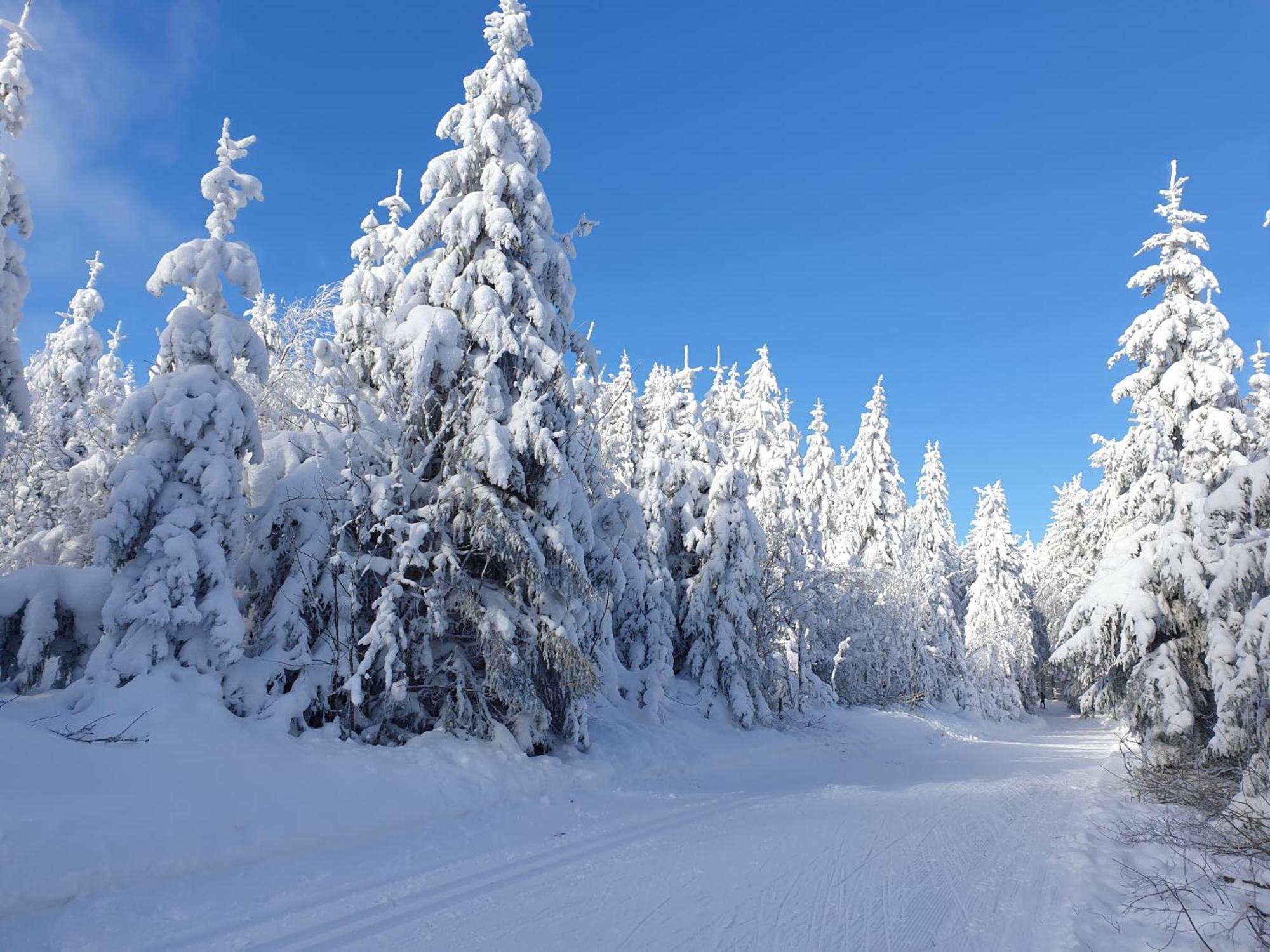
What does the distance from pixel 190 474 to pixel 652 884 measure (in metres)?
7.71

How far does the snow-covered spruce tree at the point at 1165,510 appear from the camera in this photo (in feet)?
43.7

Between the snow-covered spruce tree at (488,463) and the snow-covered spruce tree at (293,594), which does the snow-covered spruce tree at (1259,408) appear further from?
the snow-covered spruce tree at (293,594)

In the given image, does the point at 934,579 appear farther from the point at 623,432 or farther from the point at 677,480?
the point at 677,480

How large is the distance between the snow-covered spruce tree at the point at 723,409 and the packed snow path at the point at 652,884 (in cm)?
1321

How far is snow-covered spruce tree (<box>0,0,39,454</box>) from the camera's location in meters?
9.18

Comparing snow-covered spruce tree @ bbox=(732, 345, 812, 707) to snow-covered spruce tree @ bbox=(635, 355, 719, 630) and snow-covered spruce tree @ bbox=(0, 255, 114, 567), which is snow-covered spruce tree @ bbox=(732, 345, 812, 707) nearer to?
snow-covered spruce tree @ bbox=(635, 355, 719, 630)

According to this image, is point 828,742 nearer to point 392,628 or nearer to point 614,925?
point 392,628

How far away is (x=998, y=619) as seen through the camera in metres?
42.0

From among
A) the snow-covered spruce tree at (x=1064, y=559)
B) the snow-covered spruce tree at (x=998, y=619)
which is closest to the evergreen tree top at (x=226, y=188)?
the snow-covered spruce tree at (x=1064, y=559)

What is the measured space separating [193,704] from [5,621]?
109 inches

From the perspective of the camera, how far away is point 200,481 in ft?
31.8

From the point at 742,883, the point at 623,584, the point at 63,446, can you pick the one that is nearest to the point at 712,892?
the point at 742,883

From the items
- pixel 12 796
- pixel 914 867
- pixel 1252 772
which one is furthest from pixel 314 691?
pixel 1252 772

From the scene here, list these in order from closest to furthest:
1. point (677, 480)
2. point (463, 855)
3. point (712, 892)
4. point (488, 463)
Result: point (712, 892)
point (463, 855)
point (488, 463)
point (677, 480)
